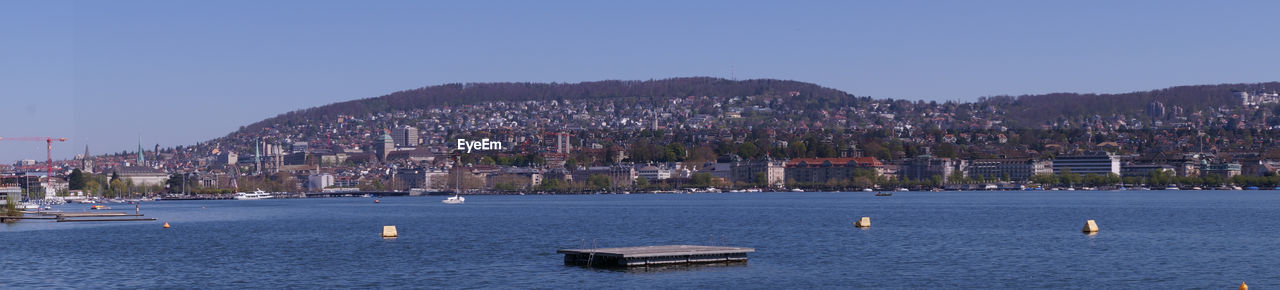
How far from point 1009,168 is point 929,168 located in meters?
9.37

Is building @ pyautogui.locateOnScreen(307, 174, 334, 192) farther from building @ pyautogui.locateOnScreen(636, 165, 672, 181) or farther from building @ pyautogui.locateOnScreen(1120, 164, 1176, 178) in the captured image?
building @ pyautogui.locateOnScreen(1120, 164, 1176, 178)

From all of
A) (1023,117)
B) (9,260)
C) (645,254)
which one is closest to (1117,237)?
(645,254)

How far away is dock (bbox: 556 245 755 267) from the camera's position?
100 ft

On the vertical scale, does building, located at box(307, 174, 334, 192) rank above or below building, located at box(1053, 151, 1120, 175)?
below

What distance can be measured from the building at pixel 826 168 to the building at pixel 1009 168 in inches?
459

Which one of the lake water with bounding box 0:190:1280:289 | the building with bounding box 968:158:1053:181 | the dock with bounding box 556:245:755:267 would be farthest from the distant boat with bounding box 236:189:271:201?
the dock with bounding box 556:245:755:267

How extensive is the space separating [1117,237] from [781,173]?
140 meters

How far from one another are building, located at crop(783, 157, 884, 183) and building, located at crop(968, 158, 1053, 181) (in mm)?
11656

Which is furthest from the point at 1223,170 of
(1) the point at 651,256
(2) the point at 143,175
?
(1) the point at 651,256

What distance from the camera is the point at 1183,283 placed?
27234 mm

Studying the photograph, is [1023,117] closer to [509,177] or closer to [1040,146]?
[1040,146]

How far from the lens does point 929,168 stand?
176 metres

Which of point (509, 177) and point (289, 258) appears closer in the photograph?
point (289, 258)

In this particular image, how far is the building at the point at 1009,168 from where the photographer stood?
169375mm
